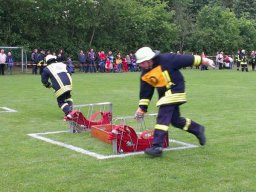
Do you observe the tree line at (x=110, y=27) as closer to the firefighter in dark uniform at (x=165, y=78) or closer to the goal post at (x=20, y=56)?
the goal post at (x=20, y=56)

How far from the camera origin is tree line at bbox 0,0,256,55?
3816 cm

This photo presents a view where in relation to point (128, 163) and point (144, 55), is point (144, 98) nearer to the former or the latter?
point (144, 55)

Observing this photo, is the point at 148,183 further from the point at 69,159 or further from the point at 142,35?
the point at 142,35

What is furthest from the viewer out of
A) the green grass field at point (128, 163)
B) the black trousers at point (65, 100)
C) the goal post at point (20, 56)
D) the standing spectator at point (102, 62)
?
the standing spectator at point (102, 62)

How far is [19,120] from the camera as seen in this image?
11.7m

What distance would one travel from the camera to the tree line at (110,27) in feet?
125

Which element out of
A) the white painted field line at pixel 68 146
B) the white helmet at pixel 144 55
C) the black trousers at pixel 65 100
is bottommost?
the white painted field line at pixel 68 146

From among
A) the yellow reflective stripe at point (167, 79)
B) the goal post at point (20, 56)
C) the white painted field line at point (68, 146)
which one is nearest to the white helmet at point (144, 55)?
the yellow reflective stripe at point (167, 79)

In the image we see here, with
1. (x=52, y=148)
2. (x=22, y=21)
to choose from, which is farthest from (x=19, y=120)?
(x=22, y=21)

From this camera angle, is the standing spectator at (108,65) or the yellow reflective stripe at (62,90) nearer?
the yellow reflective stripe at (62,90)

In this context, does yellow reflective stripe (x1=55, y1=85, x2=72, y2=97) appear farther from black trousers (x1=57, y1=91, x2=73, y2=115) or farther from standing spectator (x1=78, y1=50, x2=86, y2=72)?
standing spectator (x1=78, y1=50, x2=86, y2=72)

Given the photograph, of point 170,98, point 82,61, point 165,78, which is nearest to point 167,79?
point 165,78

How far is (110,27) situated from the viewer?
144ft

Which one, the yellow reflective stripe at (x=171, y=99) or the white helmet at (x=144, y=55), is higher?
the white helmet at (x=144, y=55)
